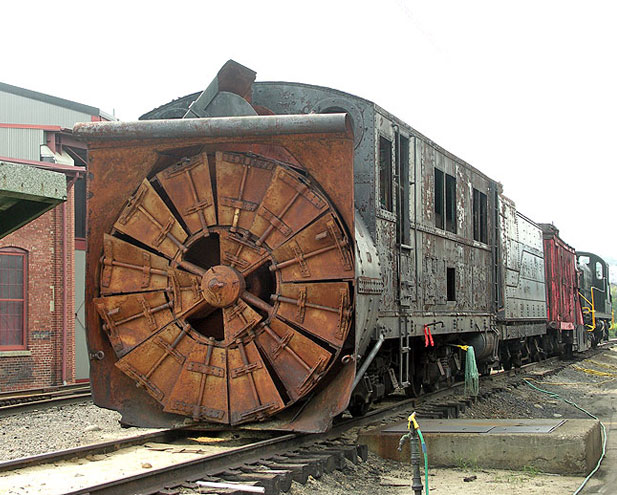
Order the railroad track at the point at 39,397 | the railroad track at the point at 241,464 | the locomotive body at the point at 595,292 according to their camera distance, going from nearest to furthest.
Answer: the railroad track at the point at 241,464, the railroad track at the point at 39,397, the locomotive body at the point at 595,292

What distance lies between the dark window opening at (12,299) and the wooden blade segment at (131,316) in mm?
10984

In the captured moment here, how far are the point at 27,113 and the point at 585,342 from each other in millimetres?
20518

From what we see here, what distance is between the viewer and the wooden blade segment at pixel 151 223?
24.2 ft

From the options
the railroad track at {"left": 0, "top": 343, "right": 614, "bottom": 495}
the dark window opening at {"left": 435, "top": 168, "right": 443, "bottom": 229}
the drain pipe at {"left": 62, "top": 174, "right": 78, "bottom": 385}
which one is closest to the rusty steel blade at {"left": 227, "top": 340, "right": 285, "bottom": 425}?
the railroad track at {"left": 0, "top": 343, "right": 614, "bottom": 495}

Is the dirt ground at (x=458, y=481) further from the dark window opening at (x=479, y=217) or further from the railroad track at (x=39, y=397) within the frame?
the railroad track at (x=39, y=397)

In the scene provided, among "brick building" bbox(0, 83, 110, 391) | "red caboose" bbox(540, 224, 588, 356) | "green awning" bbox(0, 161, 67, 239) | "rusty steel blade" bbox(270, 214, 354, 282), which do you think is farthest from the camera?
"red caboose" bbox(540, 224, 588, 356)

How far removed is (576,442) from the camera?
7848 mm

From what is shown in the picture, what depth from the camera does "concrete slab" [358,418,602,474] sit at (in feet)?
25.6

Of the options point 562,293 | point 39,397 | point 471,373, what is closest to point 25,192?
point 471,373

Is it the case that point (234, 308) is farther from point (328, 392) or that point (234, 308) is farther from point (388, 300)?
point (388, 300)

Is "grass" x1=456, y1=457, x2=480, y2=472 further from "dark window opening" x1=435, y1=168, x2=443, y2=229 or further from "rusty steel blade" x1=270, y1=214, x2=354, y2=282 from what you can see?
"dark window opening" x1=435, y1=168, x2=443, y2=229

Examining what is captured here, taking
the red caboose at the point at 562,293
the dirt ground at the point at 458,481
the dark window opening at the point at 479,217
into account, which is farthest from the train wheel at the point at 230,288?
the red caboose at the point at 562,293

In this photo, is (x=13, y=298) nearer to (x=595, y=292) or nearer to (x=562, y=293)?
(x=562, y=293)

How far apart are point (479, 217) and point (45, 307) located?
10.3m
